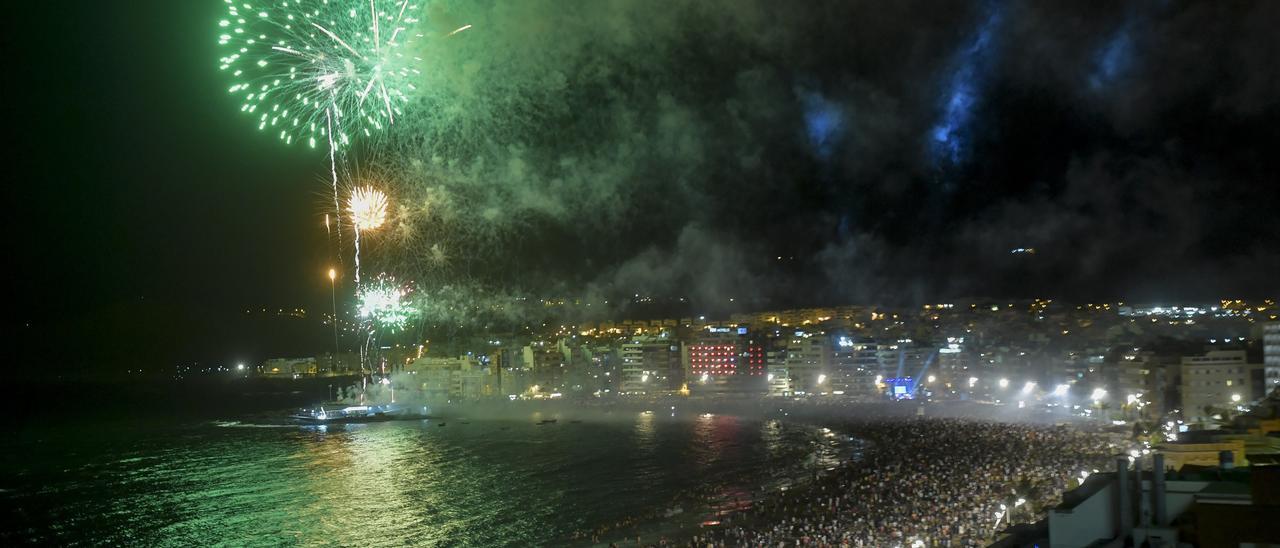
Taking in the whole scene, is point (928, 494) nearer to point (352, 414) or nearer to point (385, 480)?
point (385, 480)

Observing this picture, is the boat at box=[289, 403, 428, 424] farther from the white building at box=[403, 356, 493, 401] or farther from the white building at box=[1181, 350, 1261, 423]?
the white building at box=[1181, 350, 1261, 423]

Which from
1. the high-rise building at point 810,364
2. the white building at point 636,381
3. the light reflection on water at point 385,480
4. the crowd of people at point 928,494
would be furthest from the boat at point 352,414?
the crowd of people at point 928,494

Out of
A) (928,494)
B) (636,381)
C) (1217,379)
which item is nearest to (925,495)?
(928,494)

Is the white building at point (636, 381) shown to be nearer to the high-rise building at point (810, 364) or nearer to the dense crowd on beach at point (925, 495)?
the high-rise building at point (810, 364)

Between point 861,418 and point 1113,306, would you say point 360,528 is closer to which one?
point 861,418

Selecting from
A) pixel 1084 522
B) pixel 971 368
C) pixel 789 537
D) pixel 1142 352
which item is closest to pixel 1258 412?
pixel 789 537
